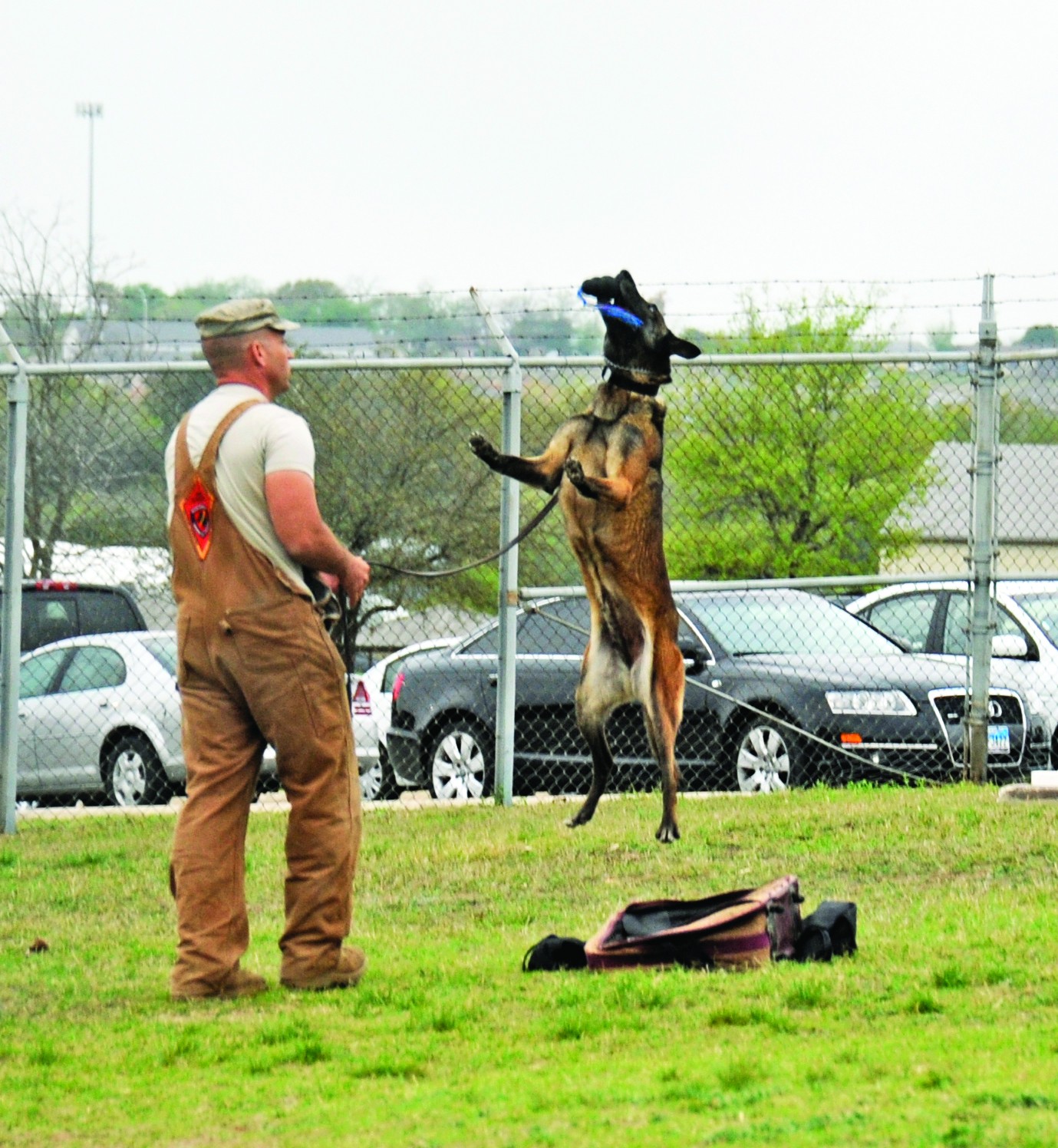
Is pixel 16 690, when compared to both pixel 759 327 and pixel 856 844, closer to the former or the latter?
pixel 856 844

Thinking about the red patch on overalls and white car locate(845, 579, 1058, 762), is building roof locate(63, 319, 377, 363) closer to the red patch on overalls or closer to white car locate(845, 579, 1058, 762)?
white car locate(845, 579, 1058, 762)

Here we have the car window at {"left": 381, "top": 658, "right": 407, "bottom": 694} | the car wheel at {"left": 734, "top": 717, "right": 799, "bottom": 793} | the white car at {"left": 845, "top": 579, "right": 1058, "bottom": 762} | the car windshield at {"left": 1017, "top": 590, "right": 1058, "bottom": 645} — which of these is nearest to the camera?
the car wheel at {"left": 734, "top": 717, "right": 799, "bottom": 793}

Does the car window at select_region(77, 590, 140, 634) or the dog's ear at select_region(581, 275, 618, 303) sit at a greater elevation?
the dog's ear at select_region(581, 275, 618, 303)

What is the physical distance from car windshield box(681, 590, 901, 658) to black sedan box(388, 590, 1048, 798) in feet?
0.04

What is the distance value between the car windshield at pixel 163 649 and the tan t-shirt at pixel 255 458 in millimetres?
8197

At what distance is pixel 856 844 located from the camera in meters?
8.62

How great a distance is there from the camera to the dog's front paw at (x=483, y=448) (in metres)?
6.92

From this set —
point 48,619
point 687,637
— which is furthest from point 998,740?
point 48,619

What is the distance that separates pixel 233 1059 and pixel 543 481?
2939mm

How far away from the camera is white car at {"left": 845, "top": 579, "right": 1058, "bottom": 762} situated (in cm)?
1332

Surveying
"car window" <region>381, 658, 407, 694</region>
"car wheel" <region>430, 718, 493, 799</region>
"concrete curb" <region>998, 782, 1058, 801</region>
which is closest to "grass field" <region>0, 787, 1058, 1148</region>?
"concrete curb" <region>998, 782, 1058, 801</region>

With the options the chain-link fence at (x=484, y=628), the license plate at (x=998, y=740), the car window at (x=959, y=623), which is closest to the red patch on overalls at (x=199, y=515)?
the chain-link fence at (x=484, y=628)

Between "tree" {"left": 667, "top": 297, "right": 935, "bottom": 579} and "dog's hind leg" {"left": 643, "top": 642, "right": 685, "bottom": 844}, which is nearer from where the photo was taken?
"dog's hind leg" {"left": 643, "top": 642, "right": 685, "bottom": 844}

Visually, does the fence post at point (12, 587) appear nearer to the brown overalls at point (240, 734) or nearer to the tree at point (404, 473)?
the brown overalls at point (240, 734)
